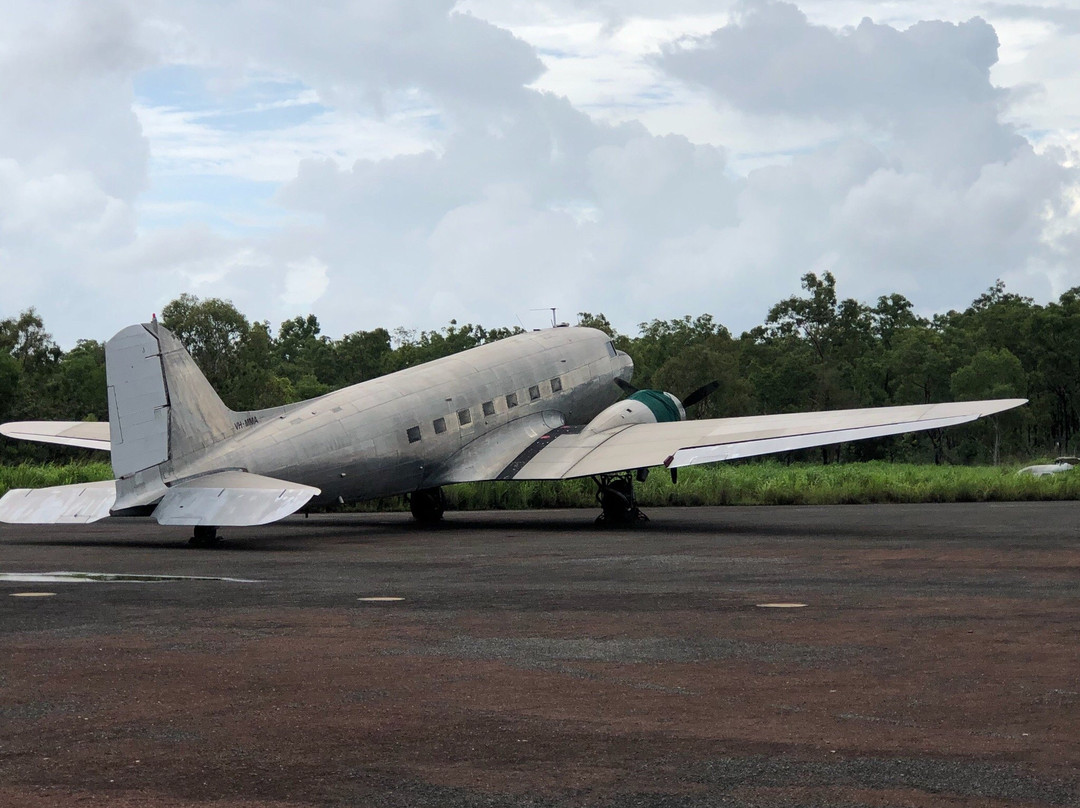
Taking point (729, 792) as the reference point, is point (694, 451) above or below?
above

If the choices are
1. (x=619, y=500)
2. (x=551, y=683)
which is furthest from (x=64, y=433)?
(x=551, y=683)

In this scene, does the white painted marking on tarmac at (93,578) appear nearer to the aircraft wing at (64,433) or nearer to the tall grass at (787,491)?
the aircraft wing at (64,433)

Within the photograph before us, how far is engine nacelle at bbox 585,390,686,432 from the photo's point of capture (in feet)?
102

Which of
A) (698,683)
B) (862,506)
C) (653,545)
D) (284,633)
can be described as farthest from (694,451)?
(698,683)

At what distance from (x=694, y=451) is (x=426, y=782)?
66.6 ft

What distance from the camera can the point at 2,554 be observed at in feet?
74.5

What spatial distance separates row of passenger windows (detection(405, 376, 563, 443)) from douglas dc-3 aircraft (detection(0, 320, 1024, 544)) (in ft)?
0.13

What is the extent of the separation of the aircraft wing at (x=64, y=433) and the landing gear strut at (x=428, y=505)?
778 centimetres

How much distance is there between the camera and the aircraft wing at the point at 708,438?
1022 inches

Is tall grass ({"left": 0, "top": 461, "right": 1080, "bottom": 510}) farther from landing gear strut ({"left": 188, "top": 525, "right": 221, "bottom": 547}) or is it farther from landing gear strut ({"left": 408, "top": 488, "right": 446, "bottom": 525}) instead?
landing gear strut ({"left": 188, "top": 525, "right": 221, "bottom": 547})

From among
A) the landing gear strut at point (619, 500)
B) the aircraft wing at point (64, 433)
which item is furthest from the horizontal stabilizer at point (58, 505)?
the landing gear strut at point (619, 500)

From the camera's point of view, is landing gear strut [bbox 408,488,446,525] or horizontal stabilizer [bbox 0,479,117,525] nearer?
horizontal stabilizer [bbox 0,479,117,525]

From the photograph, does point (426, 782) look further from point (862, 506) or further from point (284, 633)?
point (862, 506)

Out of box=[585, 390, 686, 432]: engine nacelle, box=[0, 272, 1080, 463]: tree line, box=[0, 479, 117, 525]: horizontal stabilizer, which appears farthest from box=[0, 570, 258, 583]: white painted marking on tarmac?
box=[0, 272, 1080, 463]: tree line
